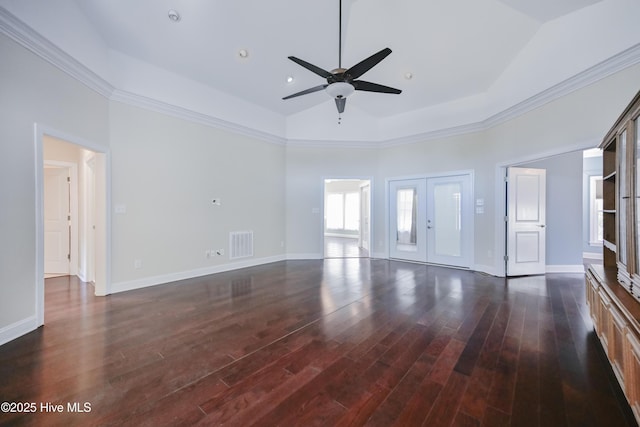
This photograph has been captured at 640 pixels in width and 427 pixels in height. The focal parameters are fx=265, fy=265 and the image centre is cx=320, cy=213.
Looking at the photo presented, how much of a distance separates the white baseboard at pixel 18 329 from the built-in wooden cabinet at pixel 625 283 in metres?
4.84

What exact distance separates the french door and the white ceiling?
1.58 metres

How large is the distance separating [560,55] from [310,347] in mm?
5072

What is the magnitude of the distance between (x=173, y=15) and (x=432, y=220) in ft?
19.6

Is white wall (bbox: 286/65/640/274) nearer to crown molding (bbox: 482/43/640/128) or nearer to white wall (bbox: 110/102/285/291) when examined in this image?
crown molding (bbox: 482/43/640/128)

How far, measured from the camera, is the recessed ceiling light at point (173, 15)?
3.58 metres

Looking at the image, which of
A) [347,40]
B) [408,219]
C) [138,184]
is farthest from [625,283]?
[138,184]

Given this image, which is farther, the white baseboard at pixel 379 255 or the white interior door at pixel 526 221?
the white baseboard at pixel 379 255

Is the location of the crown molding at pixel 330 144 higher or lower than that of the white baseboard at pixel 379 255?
higher

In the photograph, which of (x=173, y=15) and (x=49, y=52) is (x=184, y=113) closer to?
(x=173, y=15)

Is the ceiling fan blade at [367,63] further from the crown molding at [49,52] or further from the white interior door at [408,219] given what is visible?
the white interior door at [408,219]

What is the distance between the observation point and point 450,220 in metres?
5.93

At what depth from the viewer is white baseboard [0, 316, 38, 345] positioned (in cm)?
251

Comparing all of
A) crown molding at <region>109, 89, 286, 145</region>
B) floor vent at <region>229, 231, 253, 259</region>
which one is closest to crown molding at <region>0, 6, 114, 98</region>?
crown molding at <region>109, 89, 286, 145</region>

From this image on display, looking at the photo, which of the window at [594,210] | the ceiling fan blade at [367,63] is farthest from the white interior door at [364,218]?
the window at [594,210]
